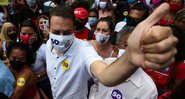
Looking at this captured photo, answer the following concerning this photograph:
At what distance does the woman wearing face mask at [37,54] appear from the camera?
2.98m

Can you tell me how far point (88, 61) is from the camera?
1954 millimetres

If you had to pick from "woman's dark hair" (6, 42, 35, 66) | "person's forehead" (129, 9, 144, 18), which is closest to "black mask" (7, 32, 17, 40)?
"woman's dark hair" (6, 42, 35, 66)

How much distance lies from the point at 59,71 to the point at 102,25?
1.10 metres

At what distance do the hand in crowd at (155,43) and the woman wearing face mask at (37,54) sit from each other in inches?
78.3

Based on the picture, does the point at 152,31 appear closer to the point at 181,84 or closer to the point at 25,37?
the point at 181,84

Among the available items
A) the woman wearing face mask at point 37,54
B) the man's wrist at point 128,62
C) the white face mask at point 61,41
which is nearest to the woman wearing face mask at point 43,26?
the woman wearing face mask at point 37,54

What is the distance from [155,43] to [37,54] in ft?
7.10

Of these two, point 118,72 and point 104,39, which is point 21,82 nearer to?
point 104,39

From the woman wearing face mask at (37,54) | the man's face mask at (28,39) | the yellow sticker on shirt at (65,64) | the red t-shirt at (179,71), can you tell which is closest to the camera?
the yellow sticker on shirt at (65,64)

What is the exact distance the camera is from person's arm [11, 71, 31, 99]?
256 cm

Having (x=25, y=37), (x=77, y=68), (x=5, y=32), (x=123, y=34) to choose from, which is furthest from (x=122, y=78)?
(x=5, y=32)

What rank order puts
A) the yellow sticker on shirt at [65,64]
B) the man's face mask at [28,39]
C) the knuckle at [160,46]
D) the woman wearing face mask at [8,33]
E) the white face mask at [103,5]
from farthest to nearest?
the white face mask at [103,5] → the woman wearing face mask at [8,33] → the man's face mask at [28,39] → the yellow sticker on shirt at [65,64] → the knuckle at [160,46]

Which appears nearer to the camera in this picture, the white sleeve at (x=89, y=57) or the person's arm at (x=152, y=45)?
the person's arm at (x=152, y=45)

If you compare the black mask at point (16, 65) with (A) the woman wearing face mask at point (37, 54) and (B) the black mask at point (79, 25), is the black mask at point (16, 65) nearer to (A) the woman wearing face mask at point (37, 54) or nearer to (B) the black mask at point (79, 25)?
(A) the woman wearing face mask at point (37, 54)
